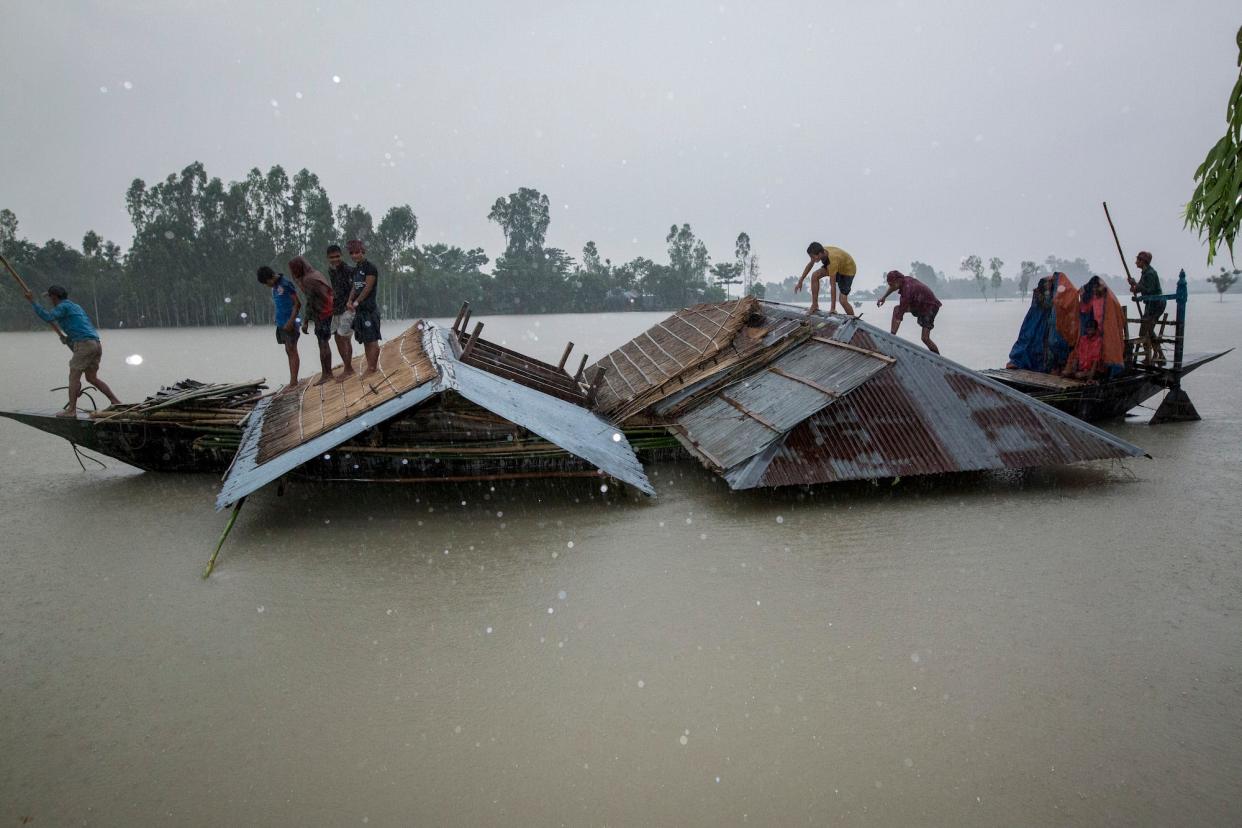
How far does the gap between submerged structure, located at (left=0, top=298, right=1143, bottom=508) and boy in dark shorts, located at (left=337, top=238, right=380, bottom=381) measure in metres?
0.20

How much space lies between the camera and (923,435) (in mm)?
6715

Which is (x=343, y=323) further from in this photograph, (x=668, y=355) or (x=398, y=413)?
(x=668, y=355)

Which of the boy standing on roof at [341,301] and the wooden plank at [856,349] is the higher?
the boy standing on roof at [341,301]

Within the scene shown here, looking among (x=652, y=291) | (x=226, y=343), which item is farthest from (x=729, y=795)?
(x=652, y=291)

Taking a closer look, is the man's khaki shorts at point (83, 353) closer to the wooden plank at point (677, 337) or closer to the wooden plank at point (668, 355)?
the wooden plank at point (668, 355)

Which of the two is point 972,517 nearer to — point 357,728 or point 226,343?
point 357,728

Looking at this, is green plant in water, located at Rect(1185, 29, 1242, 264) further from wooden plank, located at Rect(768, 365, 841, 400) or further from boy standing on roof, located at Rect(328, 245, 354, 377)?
boy standing on roof, located at Rect(328, 245, 354, 377)

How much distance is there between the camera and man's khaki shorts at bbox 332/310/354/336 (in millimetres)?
7970

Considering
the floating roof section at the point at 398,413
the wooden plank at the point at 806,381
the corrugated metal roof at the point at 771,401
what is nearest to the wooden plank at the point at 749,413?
the corrugated metal roof at the point at 771,401

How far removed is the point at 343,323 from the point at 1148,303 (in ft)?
35.2

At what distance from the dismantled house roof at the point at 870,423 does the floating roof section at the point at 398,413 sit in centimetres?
99

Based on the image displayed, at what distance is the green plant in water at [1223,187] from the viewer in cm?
313

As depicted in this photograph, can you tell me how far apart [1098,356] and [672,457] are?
5.59 m

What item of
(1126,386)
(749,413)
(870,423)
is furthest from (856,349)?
(1126,386)
